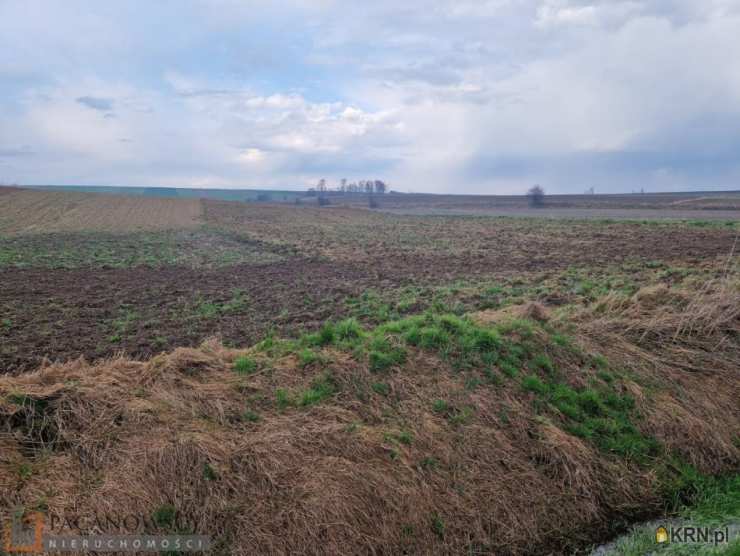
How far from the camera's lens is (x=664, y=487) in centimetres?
653

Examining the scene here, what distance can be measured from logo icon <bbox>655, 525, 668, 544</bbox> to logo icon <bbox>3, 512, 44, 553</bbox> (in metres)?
6.62

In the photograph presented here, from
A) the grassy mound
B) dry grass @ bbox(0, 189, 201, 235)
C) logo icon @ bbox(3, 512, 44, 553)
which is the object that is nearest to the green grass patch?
the grassy mound

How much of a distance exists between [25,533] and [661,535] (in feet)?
22.6

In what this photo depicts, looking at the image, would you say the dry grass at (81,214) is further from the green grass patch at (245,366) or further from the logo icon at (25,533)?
the logo icon at (25,533)

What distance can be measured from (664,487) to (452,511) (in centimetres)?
311

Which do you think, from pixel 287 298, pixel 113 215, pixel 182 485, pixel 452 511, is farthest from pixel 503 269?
pixel 113 215

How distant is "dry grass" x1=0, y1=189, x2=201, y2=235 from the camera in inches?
1599

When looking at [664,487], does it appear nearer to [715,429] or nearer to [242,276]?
[715,429]

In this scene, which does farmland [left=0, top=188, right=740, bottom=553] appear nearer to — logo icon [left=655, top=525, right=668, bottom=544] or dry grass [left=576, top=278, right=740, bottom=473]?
dry grass [left=576, top=278, right=740, bottom=473]

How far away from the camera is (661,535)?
581cm

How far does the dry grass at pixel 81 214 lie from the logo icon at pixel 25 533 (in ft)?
123

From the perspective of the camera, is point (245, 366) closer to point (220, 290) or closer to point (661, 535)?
point (661, 535)

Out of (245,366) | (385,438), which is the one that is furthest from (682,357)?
(245,366)

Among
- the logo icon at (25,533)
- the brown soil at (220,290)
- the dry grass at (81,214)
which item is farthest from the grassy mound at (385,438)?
the dry grass at (81,214)
